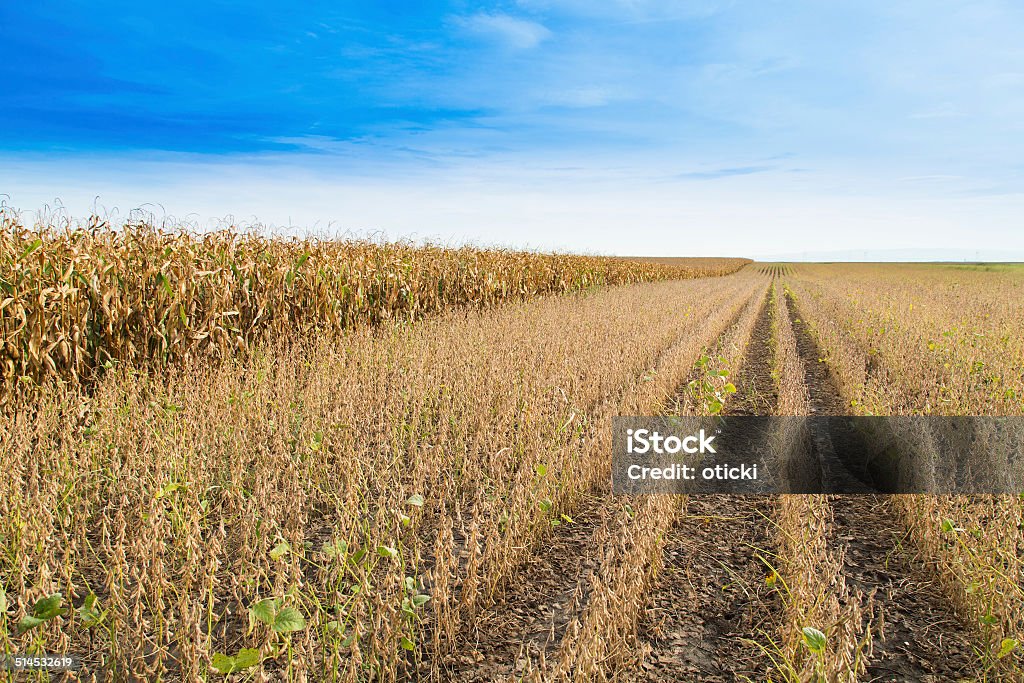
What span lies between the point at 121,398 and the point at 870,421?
26.1 ft

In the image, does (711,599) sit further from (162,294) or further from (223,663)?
(162,294)

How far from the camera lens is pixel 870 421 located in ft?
19.9

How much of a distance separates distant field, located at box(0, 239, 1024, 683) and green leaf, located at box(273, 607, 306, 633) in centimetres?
3

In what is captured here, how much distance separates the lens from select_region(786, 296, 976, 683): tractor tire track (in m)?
2.82

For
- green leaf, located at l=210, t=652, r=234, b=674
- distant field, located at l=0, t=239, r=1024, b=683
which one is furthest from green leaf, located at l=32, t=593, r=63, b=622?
green leaf, located at l=210, t=652, r=234, b=674

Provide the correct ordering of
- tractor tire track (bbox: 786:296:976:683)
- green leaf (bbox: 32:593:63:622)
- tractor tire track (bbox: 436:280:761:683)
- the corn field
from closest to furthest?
green leaf (bbox: 32:593:63:622) < tractor tire track (bbox: 436:280:761:683) < tractor tire track (bbox: 786:296:976:683) < the corn field

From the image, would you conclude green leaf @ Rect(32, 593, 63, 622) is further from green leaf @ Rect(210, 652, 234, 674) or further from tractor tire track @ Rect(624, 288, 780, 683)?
tractor tire track @ Rect(624, 288, 780, 683)

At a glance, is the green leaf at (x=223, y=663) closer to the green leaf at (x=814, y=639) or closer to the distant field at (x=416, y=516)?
the distant field at (x=416, y=516)

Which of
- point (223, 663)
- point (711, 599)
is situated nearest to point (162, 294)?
point (223, 663)

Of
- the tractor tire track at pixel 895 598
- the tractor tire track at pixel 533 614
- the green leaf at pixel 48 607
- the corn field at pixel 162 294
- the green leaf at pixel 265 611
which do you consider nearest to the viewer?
the green leaf at pixel 265 611

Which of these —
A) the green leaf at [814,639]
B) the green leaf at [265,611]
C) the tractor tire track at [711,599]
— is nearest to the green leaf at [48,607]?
the green leaf at [265,611]

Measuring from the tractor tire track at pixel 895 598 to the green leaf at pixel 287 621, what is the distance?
→ 2167 mm

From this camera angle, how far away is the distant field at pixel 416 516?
2.72 metres

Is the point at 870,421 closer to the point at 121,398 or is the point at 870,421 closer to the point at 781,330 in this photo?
the point at 121,398
